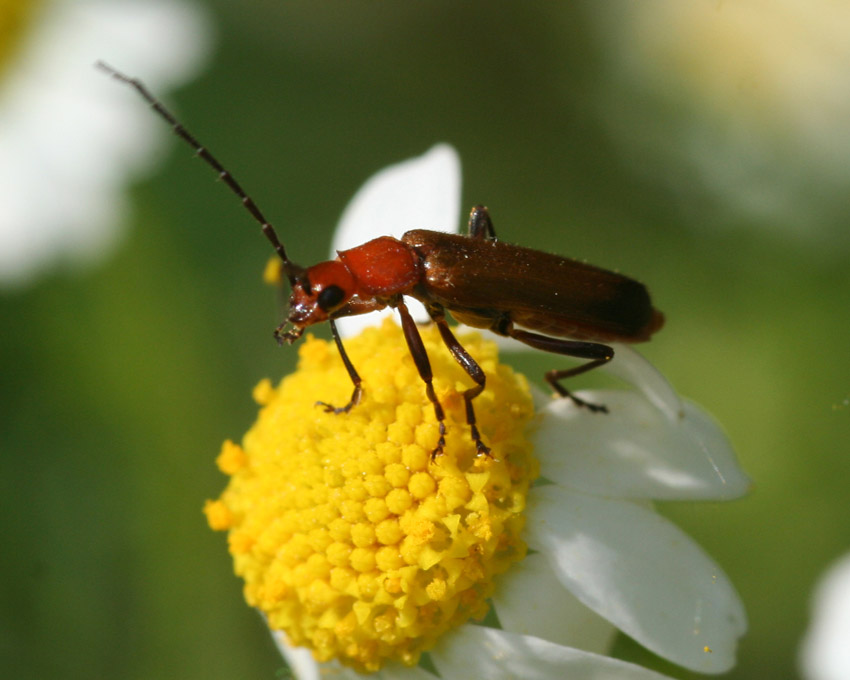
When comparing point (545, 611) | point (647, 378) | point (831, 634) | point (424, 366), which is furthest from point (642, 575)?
point (831, 634)

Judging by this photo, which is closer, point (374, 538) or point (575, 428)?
point (374, 538)

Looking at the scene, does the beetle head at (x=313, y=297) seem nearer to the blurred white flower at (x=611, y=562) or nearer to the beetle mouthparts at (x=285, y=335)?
the beetle mouthparts at (x=285, y=335)

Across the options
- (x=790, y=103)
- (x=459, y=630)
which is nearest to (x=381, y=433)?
(x=459, y=630)

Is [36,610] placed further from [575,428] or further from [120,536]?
[575,428]

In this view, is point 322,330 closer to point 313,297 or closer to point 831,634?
point 313,297

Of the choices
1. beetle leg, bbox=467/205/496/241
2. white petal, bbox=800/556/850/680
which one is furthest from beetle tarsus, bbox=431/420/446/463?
white petal, bbox=800/556/850/680

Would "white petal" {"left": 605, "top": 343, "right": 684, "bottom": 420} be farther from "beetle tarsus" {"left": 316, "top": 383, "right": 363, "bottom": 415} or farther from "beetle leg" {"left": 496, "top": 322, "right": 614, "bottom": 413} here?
"beetle tarsus" {"left": 316, "top": 383, "right": 363, "bottom": 415}
